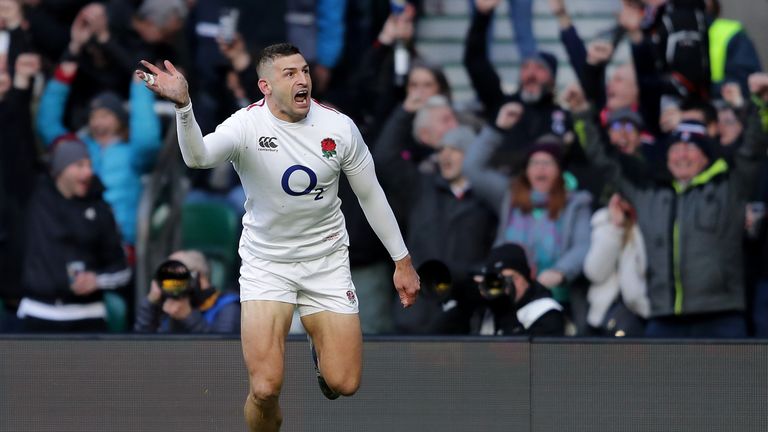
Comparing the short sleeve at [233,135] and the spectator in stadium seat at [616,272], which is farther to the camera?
the spectator in stadium seat at [616,272]

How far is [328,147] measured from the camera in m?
7.03

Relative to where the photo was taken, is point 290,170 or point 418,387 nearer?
point 290,170

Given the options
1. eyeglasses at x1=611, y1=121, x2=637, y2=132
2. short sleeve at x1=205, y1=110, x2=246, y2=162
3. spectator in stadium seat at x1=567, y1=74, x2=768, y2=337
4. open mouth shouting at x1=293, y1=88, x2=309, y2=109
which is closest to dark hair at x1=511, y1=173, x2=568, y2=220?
spectator in stadium seat at x1=567, y1=74, x2=768, y2=337

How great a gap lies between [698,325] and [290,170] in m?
3.68

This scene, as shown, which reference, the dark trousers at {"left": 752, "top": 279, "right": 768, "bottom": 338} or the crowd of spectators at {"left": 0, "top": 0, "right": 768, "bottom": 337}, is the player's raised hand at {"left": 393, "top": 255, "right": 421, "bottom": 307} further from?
the dark trousers at {"left": 752, "top": 279, "right": 768, "bottom": 338}

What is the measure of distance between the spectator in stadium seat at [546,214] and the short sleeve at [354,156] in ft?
8.56

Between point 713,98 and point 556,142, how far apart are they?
3.92ft

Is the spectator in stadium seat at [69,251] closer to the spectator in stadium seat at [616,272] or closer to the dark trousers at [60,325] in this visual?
the dark trousers at [60,325]

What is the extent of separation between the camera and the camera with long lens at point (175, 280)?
868 centimetres

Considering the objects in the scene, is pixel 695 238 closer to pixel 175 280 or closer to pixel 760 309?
pixel 760 309

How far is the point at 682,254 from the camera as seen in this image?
9555mm

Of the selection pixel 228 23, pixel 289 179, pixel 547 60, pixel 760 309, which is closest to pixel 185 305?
pixel 289 179

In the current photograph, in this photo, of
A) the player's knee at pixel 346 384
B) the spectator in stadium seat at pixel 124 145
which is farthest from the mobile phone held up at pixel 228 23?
the player's knee at pixel 346 384

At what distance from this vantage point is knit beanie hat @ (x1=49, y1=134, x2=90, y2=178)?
9844 millimetres
